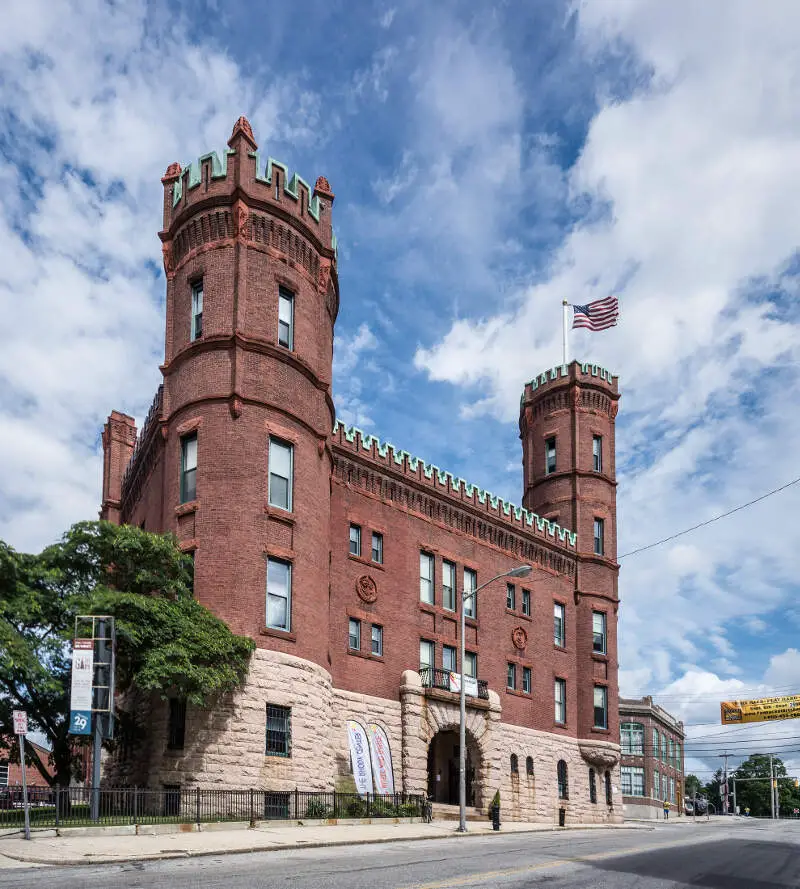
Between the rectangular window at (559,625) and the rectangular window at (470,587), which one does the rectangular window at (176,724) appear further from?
the rectangular window at (559,625)

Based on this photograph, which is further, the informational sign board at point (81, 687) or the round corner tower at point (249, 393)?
the round corner tower at point (249, 393)

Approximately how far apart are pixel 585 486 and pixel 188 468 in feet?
93.5

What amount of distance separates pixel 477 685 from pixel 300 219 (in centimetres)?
2201

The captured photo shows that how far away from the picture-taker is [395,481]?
43.1m

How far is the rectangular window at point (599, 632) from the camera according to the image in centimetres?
5388

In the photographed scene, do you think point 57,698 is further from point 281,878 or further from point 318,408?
point 281,878

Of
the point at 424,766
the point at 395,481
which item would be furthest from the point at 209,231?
the point at 424,766

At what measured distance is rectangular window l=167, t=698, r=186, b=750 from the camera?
29906 mm

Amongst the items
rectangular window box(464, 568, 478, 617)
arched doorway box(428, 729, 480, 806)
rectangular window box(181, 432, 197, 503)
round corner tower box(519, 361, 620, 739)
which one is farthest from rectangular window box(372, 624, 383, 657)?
round corner tower box(519, 361, 620, 739)

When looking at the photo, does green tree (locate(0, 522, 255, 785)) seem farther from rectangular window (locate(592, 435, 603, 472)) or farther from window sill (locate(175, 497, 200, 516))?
rectangular window (locate(592, 435, 603, 472))

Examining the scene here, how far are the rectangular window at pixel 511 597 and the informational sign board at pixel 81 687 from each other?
89.3 feet

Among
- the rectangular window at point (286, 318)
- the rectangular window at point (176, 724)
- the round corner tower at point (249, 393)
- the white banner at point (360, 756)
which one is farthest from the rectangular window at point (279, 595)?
the rectangular window at point (286, 318)

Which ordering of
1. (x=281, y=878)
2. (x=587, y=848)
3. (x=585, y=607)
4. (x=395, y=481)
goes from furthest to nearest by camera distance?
(x=585, y=607) < (x=395, y=481) < (x=587, y=848) < (x=281, y=878)

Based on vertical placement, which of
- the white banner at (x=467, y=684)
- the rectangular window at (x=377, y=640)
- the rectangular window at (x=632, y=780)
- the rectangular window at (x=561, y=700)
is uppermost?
the rectangular window at (x=377, y=640)
